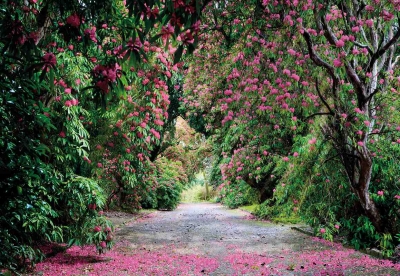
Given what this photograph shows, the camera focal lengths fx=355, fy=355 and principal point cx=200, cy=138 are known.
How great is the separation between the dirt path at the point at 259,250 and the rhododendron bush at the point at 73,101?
78.5 inches

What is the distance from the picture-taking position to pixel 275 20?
21.1 ft

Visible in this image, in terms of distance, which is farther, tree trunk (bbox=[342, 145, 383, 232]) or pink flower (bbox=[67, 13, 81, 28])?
tree trunk (bbox=[342, 145, 383, 232])

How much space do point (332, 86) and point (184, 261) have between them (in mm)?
4394

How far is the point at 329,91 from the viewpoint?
7.39 meters

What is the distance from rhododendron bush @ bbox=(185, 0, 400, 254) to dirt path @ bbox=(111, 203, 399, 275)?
0.81 metres

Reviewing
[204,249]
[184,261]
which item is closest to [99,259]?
[184,261]

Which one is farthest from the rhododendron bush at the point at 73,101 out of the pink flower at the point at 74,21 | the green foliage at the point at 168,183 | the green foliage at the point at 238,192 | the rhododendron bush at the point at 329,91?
the green foliage at the point at 168,183

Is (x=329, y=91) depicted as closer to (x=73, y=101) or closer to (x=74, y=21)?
(x=73, y=101)

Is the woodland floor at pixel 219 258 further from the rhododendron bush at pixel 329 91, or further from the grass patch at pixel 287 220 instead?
the grass patch at pixel 287 220

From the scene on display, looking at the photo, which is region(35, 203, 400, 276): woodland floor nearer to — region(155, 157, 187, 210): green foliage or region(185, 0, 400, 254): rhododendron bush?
region(185, 0, 400, 254): rhododendron bush

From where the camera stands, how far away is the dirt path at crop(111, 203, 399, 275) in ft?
19.1

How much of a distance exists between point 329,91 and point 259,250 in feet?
12.2

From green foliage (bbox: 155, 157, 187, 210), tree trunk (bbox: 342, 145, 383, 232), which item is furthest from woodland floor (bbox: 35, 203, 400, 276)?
green foliage (bbox: 155, 157, 187, 210)

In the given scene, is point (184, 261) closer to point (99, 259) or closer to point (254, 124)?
point (99, 259)
